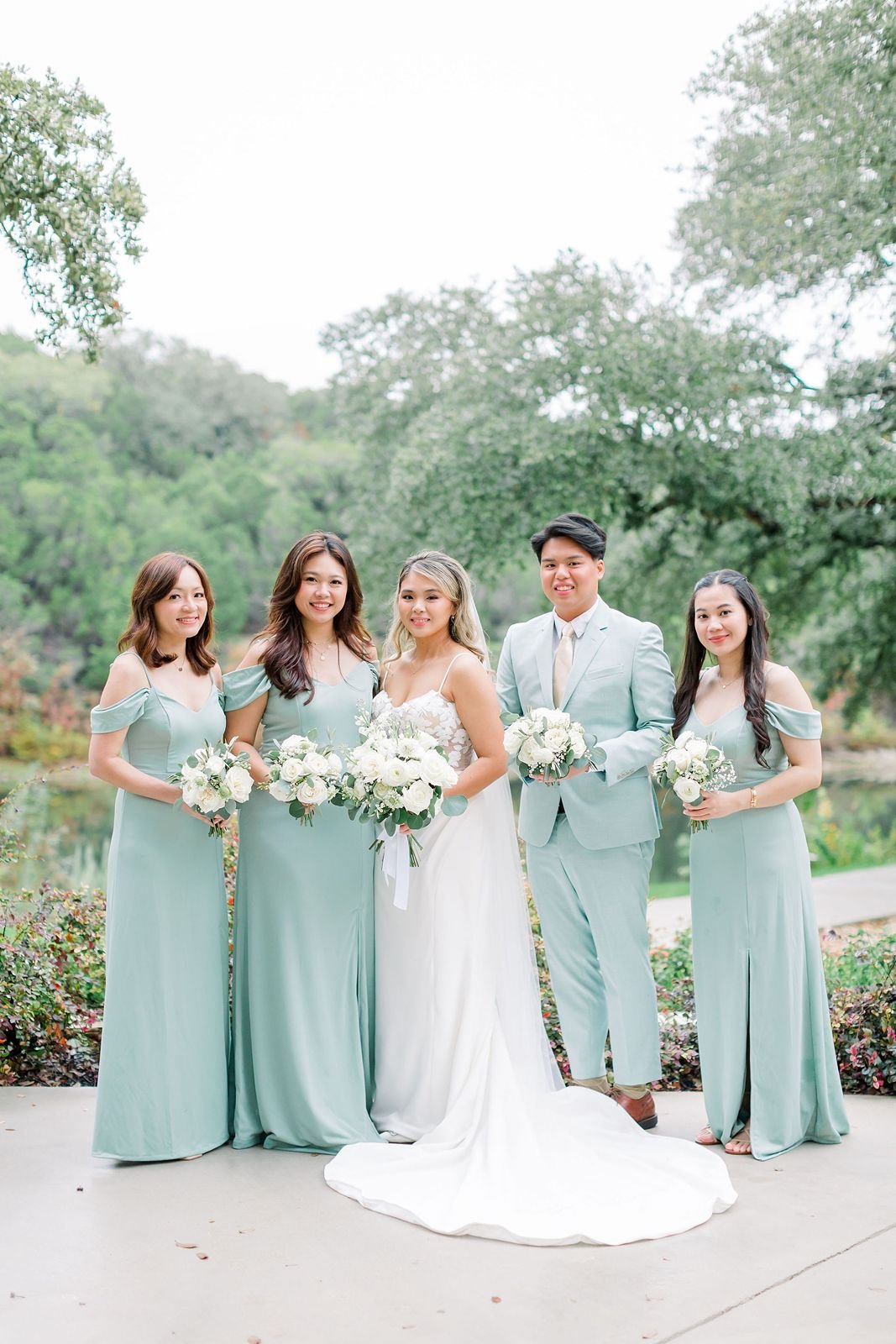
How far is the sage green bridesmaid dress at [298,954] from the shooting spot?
4.64m

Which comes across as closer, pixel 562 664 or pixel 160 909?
pixel 160 909

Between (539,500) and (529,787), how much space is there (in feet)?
24.2

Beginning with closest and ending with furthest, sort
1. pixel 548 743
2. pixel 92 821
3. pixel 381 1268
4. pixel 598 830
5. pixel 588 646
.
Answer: pixel 381 1268, pixel 548 743, pixel 598 830, pixel 588 646, pixel 92 821

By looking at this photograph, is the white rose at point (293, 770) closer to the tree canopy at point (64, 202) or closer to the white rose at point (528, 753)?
the white rose at point (528, 753)

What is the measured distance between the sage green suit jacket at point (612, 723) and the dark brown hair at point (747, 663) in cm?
7

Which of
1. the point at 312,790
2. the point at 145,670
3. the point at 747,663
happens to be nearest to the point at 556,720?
the point at 747,663

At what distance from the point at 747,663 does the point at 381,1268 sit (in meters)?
2.52

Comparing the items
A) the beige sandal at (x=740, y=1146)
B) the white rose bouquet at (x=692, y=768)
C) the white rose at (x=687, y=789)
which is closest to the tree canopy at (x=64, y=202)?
the white rose bouquet at (x=692, y=768)

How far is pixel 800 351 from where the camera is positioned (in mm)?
11922

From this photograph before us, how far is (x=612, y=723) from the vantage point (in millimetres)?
4906

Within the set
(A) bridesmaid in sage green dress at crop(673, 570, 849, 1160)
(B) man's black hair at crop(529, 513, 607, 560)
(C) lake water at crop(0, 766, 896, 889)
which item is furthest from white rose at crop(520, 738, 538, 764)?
(C) lake water at crop(0, 766, 896, 889)

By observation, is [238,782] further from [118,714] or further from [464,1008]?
[464,1008]

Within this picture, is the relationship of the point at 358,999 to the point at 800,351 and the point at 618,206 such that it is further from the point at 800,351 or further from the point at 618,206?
the point at 618,206

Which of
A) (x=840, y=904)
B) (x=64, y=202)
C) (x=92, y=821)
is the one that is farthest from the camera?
(x=92, y=821)
